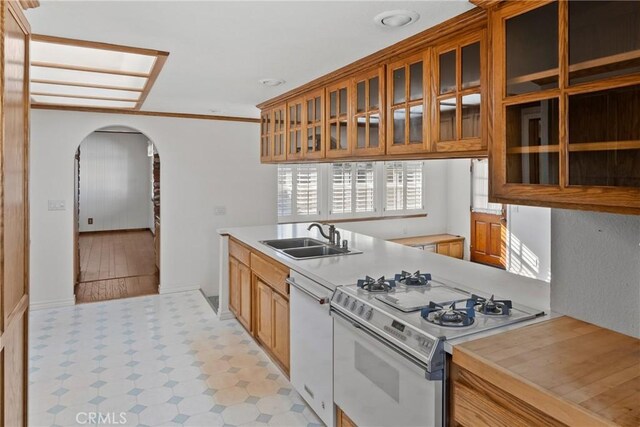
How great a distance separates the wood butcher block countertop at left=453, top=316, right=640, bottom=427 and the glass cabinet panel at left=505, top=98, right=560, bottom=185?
1.89ft

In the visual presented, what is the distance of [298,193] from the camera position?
6.24m

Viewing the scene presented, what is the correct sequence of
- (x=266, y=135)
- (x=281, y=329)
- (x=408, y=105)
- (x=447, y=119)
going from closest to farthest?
(x=447, y=119) → (x=408, y=105) → (x=281, y=329) → (x=266, y=135)

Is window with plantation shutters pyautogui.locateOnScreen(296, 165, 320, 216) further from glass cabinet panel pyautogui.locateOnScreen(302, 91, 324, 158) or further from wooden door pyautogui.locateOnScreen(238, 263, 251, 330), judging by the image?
glass cabinet panel pyautogui.locateOnScreen(302, 91, 324, 158)

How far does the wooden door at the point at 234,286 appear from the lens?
4000 millimetres

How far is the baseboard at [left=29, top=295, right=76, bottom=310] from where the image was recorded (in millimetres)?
4496

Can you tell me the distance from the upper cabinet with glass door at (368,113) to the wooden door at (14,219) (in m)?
1.79

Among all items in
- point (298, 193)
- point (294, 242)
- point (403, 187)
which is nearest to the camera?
point (294, 242)

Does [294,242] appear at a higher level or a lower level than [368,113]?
lower

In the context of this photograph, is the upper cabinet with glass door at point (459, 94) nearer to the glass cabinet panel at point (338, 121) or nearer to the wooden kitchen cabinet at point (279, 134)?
the glass cabinet panel at point (338, 121)

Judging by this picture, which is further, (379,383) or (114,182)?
(114,182)

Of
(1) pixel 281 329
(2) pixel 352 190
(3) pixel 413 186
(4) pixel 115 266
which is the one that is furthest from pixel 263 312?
(3) pixel 413 186

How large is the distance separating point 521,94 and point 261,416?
2.26 metres

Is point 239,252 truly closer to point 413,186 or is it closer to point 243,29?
point 243,29

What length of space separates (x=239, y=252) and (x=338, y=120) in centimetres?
158
